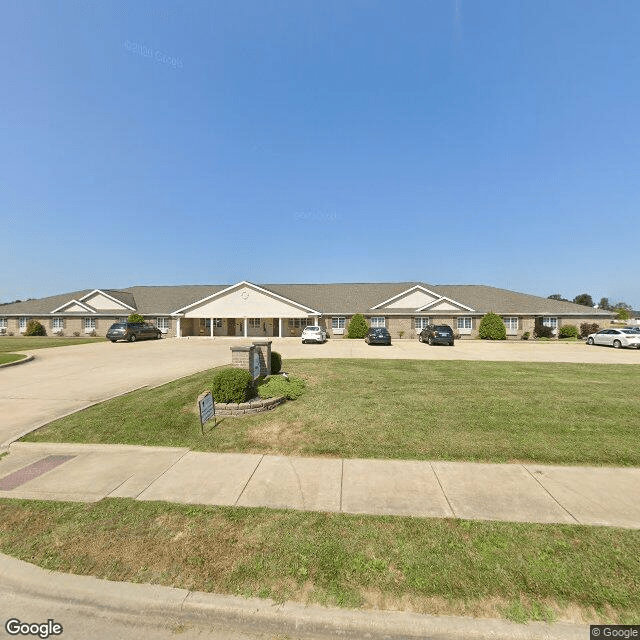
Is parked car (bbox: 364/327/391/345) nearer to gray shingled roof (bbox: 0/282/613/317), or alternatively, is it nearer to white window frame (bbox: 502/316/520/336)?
gray shingled roof (bbox: 0/282/613/317)

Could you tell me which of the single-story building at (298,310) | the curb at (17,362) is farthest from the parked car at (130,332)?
the curb at (17,362)

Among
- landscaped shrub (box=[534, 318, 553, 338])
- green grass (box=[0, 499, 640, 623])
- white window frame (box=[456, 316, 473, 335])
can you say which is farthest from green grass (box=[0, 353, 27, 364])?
landscaped shrub (box=[534, 318, 553, 338])

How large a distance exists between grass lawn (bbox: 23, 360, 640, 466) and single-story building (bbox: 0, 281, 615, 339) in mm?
23790

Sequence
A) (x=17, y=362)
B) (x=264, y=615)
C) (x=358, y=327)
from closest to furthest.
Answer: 1. (x=264, y=615)
2. (x=17, y=362)
3. (x=358, y=327)

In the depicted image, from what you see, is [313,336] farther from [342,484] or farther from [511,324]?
[511,324]

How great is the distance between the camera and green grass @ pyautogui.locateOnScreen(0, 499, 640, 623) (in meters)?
2.78

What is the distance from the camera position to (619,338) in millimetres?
23938

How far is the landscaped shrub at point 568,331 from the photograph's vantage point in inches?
1271

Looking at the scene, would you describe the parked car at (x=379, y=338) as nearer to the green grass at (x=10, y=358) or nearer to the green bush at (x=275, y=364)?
the green bush at (x=275, y=364)

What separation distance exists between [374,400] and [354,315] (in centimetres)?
2572

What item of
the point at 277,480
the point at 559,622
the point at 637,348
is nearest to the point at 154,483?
the point at 277,480

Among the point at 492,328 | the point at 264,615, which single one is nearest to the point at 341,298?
the point at 492,328

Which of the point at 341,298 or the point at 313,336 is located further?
the point at 341,298

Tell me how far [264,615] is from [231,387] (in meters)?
5.56
